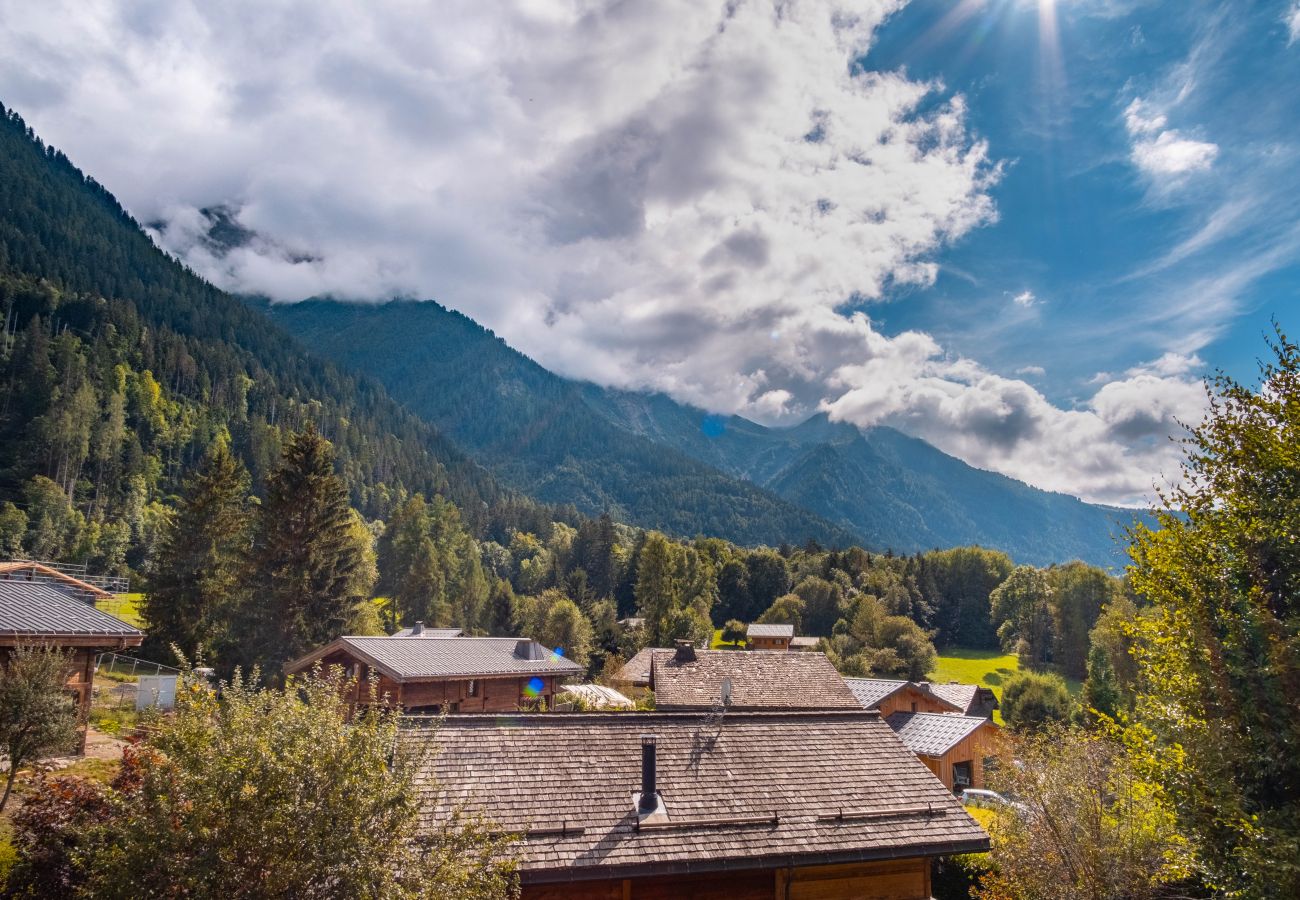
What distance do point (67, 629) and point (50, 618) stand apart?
3.09 ft

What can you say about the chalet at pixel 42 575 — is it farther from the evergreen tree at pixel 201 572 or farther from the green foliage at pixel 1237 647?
the green foliage at pixel 1237 647

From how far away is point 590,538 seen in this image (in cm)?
12988

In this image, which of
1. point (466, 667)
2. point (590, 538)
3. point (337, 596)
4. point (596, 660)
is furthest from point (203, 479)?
point (590, 538)

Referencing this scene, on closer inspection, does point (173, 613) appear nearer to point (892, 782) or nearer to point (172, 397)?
point (892, 782)

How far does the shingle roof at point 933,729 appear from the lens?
46562 mm

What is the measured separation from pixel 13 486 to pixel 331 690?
112m

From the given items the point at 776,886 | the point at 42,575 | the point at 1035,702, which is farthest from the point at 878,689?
the point at 42,575

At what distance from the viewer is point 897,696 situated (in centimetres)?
5872

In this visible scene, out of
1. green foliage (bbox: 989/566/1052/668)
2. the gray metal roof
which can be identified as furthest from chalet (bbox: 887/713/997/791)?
green foliage (bbox: 989/566/1052/668)

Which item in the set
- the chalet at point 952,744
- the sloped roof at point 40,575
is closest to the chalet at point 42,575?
the sloped roof at point 40,575

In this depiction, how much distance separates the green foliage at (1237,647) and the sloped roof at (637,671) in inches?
1761

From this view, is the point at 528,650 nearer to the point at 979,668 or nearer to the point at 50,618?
the point at 50,618

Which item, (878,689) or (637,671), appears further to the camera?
(637,671)

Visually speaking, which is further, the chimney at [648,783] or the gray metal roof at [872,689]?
the gray metal roof at [872,689]
